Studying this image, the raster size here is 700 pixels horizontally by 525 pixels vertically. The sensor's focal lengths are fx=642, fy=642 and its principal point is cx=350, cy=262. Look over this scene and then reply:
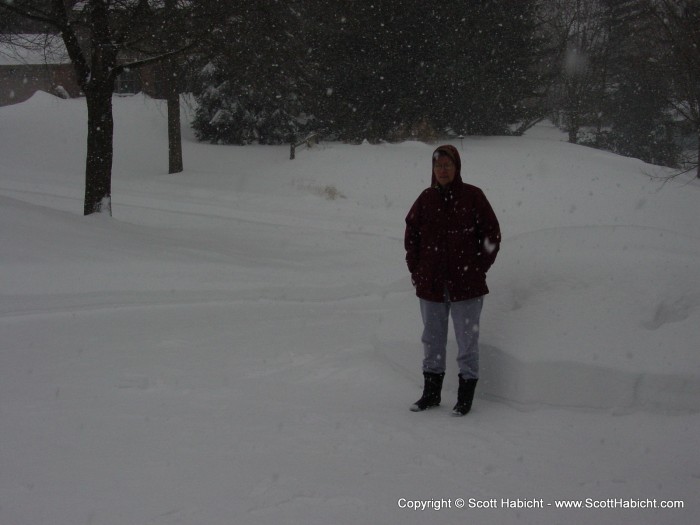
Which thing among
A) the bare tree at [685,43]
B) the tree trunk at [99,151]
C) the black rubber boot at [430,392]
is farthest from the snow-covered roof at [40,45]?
the bare tree at [685,43]

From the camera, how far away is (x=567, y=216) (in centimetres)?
1573

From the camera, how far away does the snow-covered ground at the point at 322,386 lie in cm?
329

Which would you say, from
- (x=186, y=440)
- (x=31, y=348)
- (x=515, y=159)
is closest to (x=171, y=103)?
(x=515, y=159)

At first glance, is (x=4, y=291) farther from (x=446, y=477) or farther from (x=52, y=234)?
(x=446, y=477)

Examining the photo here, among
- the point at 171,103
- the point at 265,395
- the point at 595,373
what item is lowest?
the point at 265,395

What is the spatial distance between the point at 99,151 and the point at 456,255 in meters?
8.64

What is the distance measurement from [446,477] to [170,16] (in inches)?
363

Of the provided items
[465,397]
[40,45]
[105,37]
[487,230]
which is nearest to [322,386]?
[465,397]

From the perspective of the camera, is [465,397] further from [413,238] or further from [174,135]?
[174,135]

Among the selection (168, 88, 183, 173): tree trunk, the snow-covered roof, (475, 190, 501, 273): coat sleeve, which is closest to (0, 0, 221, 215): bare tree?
the snow-covered roof

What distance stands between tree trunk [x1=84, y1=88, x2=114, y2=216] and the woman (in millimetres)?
8122

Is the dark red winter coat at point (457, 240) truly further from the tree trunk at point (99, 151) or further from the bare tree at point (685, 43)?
the bare tree at point (685, 43)

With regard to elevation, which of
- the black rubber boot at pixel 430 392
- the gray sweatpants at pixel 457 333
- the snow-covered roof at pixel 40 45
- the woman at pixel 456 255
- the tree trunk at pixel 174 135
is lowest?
the black rubber boot at pixel 430 392

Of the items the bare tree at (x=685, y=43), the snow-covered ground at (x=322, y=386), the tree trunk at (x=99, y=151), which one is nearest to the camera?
the snow-covered ground at (x=322, y=386)
